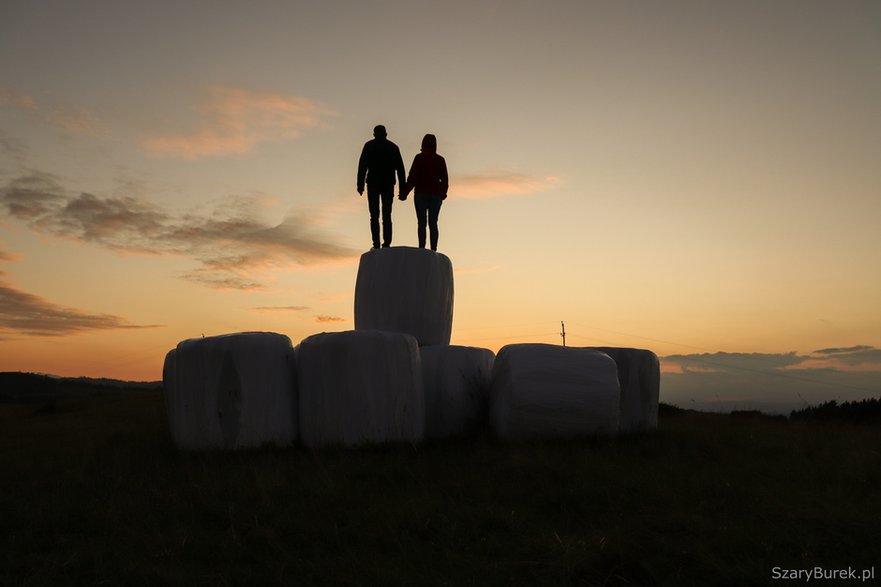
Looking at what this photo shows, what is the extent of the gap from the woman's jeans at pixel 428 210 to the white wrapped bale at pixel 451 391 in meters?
2.61

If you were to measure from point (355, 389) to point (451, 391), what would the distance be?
1.83 m

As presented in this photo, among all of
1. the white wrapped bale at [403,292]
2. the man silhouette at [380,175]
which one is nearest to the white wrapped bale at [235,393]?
the white wrapped bale at [403,292]

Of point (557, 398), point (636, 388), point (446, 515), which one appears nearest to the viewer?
point (446, 515)

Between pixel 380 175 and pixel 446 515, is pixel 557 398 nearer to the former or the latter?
pixel 446 515

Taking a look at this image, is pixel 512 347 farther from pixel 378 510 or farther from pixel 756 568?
pixel 756 568

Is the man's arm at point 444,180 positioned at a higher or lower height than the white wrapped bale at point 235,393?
higher

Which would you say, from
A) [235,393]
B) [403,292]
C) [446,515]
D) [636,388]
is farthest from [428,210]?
[446,515]

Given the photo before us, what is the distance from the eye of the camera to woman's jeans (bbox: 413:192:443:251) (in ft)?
39.4

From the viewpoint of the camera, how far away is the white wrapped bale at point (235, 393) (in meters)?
8.48

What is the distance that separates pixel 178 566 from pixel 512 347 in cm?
560

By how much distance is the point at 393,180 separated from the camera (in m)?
12.1

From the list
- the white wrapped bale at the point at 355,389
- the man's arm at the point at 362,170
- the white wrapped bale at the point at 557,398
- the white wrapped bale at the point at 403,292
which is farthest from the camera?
the man's arm at the point at 362,170

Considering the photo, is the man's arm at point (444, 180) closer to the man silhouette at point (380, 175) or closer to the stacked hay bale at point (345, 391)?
the man silhouette at point (380, 175)

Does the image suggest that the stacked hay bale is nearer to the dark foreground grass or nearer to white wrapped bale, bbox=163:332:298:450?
white wrapped bale, bbox=163:332:298:450
